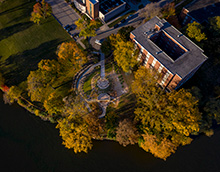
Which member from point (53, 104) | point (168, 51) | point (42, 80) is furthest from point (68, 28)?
point (168, 51)

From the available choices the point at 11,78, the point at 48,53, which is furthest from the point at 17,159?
the point at 48,53

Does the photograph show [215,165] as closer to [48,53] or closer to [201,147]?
[201,147]

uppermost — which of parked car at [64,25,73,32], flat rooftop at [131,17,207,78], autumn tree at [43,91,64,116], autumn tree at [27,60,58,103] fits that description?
flat rooftop at [131,17,207,78]

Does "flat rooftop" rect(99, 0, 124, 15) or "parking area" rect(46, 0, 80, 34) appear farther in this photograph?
"parking area" rect(46, 0, 80, 34)

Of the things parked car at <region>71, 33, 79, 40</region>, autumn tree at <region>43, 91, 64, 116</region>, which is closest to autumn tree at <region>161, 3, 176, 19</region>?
parked car at <region>71, 33, 79, 40</region>

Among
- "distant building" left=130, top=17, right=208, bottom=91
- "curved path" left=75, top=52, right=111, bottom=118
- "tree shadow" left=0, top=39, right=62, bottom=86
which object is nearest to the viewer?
"distant building" left=130, top=17, right=208, bottom=91

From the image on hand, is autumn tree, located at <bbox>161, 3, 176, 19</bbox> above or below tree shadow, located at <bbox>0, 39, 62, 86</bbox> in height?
above

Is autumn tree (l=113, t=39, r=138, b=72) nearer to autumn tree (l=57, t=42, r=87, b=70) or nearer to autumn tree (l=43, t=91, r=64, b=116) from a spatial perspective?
autumn tree (l=57, t=42, r=87, b=70)

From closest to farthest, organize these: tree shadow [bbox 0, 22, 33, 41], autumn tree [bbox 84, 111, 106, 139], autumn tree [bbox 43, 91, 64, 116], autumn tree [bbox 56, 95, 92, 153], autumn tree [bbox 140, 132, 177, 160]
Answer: autumn tree [bbox 140, 132, 177, 160] → autumn tree [bbox 56, 95, 92, 153] → autumn tree [bbox 84, 111, 106, 139] → autumn tree [bbox 43, 91, 64, 116] → tree shadow [bbox 0, 22, 33, 41]
